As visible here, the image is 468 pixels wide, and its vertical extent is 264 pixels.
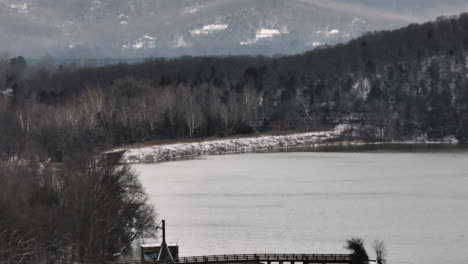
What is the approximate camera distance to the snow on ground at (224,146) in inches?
4609

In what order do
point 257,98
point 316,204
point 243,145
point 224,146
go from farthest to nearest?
point 257,98
point 243,145
point 224,146
point 316,204

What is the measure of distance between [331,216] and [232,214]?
7.20 m

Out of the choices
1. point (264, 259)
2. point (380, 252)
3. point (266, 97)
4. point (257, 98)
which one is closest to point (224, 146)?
point (257, 98)

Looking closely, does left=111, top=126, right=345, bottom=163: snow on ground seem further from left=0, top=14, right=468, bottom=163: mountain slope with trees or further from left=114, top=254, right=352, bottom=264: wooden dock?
left=114, top=254, right=352, bottom=264: wooden dock

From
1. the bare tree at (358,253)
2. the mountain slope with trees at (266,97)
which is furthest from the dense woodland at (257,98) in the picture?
the bare tree at (358,253)

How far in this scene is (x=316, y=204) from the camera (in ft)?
224

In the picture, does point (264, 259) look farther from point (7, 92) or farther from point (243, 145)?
point (7, 92)

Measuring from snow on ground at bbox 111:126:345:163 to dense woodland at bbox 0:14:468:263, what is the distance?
4396 mm

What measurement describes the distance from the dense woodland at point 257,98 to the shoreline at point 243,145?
3.39m

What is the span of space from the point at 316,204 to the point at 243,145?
209 feet

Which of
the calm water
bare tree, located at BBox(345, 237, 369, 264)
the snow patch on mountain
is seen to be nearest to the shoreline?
the calm water

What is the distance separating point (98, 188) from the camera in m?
50.2

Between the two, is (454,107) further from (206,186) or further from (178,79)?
(206,186)

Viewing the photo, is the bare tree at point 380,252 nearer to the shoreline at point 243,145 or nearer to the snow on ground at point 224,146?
the snow on ground at point 224,146
